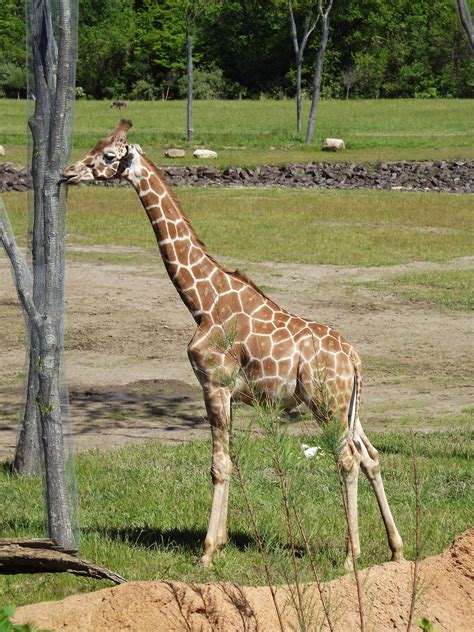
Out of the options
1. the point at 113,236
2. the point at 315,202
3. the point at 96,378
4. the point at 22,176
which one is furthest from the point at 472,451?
the point at 22,176

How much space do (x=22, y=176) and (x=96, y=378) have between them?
77.3 feet

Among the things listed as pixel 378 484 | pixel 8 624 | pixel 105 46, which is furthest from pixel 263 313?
pixel 105 46

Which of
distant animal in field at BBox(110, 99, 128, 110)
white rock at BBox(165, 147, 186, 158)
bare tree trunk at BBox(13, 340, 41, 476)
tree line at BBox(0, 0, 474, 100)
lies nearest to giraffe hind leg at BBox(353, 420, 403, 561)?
bare tree trunk at BBox(13, 340, 41, 476)

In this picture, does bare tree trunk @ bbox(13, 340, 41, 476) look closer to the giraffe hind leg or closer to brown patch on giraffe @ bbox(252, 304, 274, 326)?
brown patch on giraffe @ bbox(252, 304, 274, 326)

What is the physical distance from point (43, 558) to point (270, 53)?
10264 centimetres

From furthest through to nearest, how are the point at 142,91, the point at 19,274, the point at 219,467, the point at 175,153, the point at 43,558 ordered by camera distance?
the point at 142,91 → the point at 175,153 → the point at 219,467 → the point at 19,274 → the point at 43,558

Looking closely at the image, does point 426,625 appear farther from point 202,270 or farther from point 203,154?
point 203,154

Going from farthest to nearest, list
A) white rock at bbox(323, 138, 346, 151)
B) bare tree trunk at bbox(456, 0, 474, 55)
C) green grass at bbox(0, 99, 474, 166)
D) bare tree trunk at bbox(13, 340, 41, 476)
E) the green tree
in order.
Result: the green tree, white rock at bbox(323, 138, 346, 151), green grass at bbox(0, 99, 474, 166), bare tree trunk at bbox(456, 0, 474, 55), bare tree trunk at bbox(13, 340, 41, 476)

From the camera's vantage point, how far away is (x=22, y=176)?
37875mm

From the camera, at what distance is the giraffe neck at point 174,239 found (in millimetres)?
8352

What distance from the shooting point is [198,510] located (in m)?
9.32

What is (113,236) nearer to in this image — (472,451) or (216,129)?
(472,451)

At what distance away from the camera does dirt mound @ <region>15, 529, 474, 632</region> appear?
19.5ft

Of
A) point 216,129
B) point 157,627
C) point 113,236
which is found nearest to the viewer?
point 157,627
